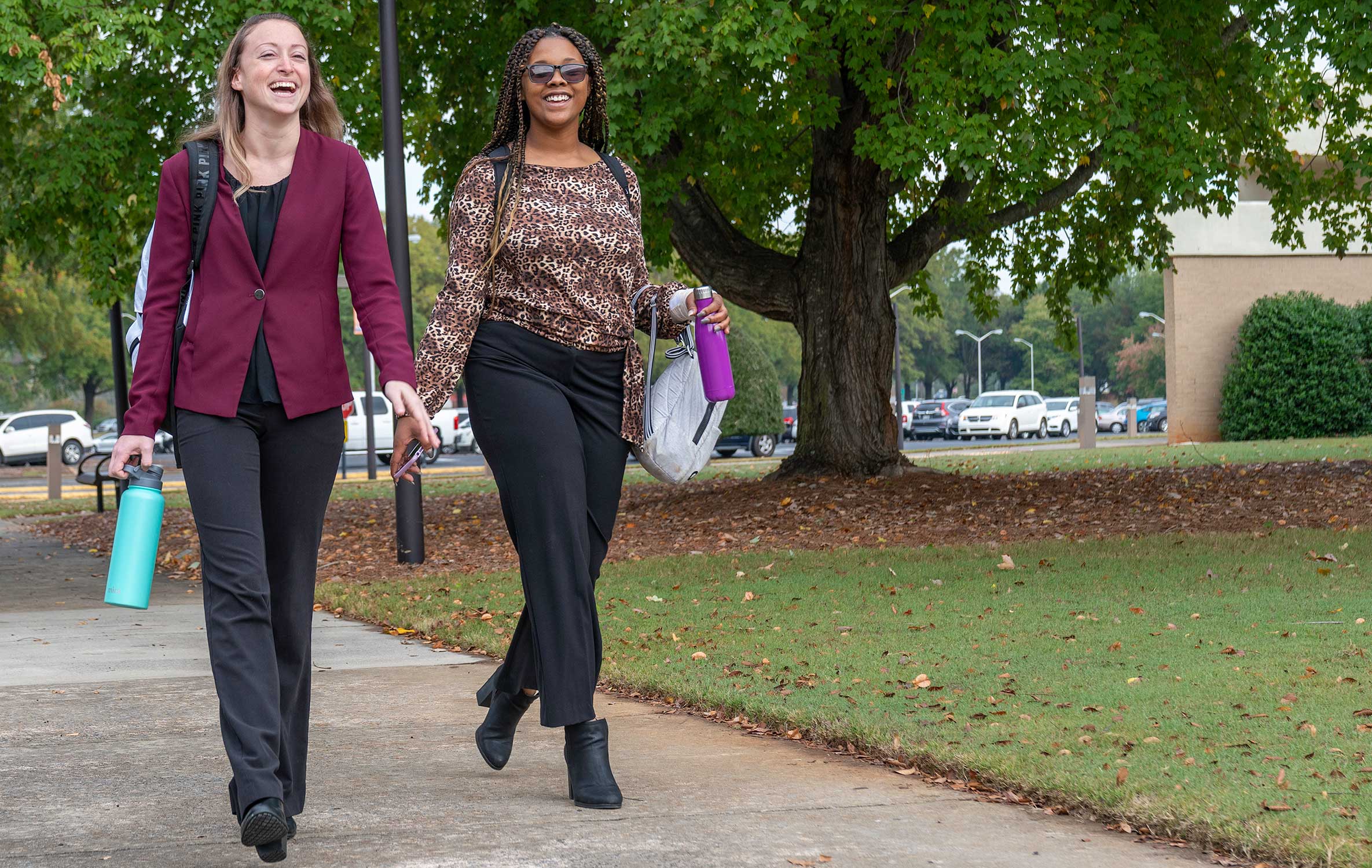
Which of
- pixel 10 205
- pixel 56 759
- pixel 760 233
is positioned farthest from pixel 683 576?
pixel 760 233

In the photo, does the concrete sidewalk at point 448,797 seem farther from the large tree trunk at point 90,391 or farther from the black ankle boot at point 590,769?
the large tree trunk at point 90,391

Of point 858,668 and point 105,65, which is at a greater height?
point 105,65

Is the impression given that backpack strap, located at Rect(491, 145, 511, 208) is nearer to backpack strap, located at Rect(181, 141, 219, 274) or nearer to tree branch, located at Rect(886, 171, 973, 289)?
backpack strap, located at Rect(181, 141, 219, 274)

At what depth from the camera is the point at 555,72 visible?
4246mm

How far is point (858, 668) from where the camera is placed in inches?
240

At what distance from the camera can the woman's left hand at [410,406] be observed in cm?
374

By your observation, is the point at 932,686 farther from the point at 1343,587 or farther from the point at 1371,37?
the point at 1371,37

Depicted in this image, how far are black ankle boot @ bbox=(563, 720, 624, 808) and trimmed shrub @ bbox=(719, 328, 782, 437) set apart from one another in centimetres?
2801

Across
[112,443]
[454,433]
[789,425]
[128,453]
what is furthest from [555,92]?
[789,425]

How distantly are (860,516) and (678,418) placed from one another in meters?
8.70

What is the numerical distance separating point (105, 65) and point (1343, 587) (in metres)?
8.55

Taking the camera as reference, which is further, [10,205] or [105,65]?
[10,205]

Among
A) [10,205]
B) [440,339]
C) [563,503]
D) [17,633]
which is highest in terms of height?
[10,205]

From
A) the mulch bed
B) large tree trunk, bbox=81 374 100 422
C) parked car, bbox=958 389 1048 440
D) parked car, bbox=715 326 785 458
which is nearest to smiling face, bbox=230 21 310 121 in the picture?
the mulch bed
